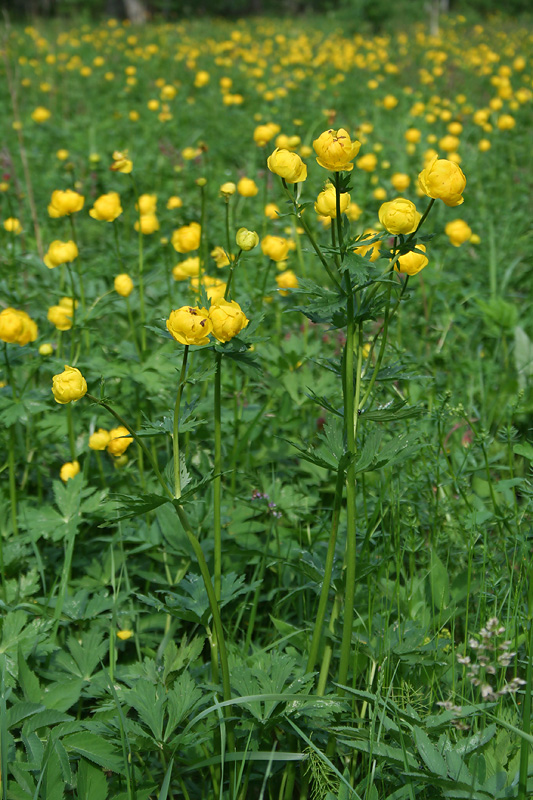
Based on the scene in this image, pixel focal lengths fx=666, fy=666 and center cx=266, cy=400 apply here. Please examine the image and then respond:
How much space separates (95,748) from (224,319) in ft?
2.44

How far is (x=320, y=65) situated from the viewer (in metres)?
7.59

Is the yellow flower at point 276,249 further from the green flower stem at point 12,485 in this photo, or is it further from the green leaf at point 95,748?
the green leaf at point 95,748

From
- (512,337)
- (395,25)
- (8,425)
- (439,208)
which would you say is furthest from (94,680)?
(395,25)

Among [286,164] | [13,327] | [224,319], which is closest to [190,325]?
[224,319]

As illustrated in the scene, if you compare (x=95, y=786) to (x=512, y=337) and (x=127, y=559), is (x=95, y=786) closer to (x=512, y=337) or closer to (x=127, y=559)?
(x=127, y=559)

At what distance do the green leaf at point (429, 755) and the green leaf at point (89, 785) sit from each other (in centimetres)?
47

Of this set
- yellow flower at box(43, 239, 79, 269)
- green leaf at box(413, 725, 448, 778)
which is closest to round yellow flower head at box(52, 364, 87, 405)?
green leaf at box(413, 725, 448, 778)

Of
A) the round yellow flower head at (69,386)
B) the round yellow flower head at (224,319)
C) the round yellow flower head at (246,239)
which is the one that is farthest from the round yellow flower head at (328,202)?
the round yellow flower head at (69,386)

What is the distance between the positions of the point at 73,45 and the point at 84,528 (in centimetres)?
873

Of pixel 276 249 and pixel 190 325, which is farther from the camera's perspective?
pixel 276 249

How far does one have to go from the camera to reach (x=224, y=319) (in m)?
0.98

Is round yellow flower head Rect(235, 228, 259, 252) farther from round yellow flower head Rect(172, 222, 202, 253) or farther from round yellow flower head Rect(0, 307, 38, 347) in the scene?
round yellow flower head Rect(172, 222, 202, 253)

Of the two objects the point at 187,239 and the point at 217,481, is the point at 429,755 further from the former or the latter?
the point at 187,239

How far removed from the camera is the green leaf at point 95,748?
1.09 meters
